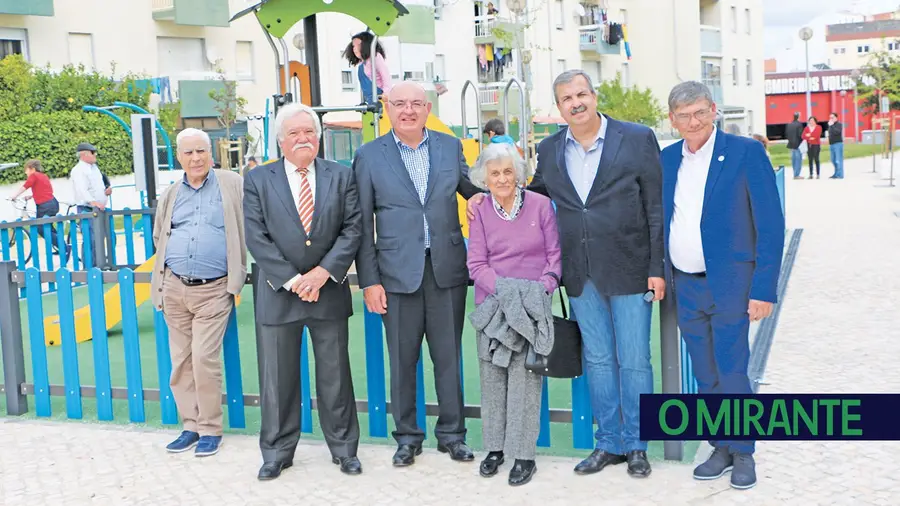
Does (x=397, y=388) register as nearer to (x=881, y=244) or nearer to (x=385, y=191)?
(x=385, y=191)

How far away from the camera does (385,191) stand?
562 cm

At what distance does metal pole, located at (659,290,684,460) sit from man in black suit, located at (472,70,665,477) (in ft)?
0.86

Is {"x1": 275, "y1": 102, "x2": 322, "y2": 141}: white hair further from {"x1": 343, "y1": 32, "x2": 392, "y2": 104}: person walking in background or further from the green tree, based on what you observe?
the green tree

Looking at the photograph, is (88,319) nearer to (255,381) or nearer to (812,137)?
(255,381)

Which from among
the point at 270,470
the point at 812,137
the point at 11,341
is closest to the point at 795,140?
the point at 812,137

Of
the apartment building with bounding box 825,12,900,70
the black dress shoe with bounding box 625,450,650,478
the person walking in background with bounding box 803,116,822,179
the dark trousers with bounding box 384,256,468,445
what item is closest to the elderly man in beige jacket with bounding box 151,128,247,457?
the dark trousers with bounding box 384,256,468,445

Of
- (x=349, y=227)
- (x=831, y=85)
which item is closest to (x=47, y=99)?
(x=349, y=227)

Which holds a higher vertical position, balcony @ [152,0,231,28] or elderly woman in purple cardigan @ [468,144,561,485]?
Answer: balcony @ [152,0,231,28]

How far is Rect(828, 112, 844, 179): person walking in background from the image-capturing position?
3139cm

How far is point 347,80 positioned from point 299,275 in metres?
34.4

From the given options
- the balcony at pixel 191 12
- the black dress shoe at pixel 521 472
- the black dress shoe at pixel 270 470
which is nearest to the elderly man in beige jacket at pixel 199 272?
the black dress shoe at pixel 270 470

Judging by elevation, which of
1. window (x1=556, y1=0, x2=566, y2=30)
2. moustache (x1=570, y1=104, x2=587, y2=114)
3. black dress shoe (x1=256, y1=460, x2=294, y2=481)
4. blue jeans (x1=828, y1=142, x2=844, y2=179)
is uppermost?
window (x1=556, y1=0, x2=566, y2=30)

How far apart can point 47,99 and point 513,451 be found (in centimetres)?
2777

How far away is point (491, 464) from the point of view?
18.1 feet
